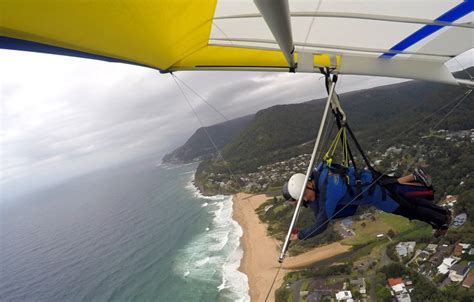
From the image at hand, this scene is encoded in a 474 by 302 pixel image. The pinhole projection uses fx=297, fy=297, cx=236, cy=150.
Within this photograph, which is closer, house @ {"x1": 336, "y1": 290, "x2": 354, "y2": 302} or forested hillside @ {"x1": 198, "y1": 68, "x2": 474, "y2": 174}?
house @ {"x1": 336, "y1": 290, "x2": 354, "y2": 302}

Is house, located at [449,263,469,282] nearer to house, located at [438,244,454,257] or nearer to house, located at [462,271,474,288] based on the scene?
house, located at [462,271,474,288]

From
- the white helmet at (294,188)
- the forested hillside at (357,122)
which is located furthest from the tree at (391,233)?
the white helmet at (294,188)

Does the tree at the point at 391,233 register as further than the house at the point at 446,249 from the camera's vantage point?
Yes

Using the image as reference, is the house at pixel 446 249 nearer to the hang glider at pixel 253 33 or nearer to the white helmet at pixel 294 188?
the hang glider at pixel 253 33

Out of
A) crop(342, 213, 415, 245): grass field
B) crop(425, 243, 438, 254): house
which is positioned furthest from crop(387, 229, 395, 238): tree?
crop(425, 243, 438, 254): house

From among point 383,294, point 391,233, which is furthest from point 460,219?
point 383,294

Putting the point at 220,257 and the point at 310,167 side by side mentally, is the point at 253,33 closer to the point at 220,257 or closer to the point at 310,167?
the point at 310,167
